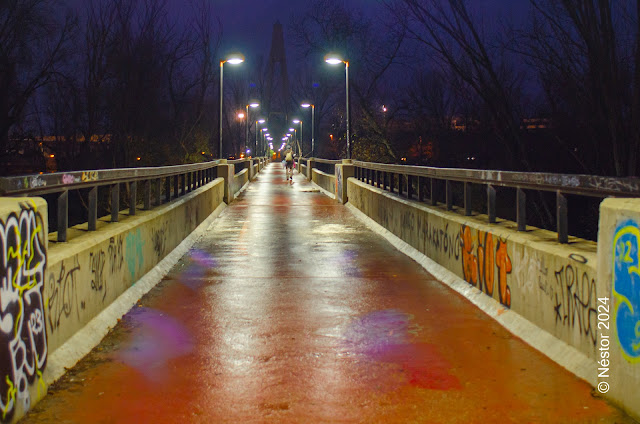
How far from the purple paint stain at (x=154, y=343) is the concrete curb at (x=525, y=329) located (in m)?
2.99

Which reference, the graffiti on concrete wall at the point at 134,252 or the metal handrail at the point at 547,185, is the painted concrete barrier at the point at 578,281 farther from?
the graffiti on concrete wall at the point at 134,252

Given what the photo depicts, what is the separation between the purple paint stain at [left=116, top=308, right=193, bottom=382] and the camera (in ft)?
17.1

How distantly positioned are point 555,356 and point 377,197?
10.5m

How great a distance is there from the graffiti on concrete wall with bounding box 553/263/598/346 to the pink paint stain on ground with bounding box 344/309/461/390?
1.00 metres

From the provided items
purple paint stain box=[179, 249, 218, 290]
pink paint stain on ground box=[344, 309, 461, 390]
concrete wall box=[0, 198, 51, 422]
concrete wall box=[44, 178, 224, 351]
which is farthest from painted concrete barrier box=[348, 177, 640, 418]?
concrete wall box=[44, 178, 224, 351]

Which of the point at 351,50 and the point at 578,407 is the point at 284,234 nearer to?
the point at 578,407

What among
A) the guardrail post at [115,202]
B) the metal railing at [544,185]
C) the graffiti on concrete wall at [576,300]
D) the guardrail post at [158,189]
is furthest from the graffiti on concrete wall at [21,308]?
the guardrail post at [158,189]

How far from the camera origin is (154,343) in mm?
5871

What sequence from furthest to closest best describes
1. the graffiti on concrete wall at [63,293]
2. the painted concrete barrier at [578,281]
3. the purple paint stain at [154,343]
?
the purple paint stain at [154,343] < the graffiti on concrete wall at [63,293] < the painted concrete barrier at [578,281]

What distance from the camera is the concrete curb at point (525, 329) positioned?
4789mm

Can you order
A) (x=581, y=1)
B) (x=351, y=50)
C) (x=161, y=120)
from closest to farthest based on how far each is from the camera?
(x=581, y=1) → (x=351, y=50) → (x=161, y=120)

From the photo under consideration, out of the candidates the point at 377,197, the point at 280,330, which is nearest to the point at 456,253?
the point at 280,330

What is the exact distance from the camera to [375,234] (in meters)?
14.4

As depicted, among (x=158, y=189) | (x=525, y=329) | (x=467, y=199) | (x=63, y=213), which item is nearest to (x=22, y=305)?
(x=63, y=213)
